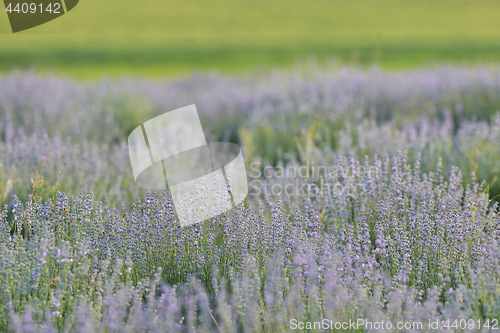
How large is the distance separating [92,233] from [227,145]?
3.35 m

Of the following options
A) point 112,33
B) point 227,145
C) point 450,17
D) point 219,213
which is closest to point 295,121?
point 227,145

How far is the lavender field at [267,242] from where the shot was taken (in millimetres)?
2059

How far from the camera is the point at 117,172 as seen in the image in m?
4.40

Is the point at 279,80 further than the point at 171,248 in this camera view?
Yes

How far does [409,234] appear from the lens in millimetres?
2744

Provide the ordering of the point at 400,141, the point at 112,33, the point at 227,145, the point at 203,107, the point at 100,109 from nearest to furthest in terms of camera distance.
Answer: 1. the point at 400,141
2. the point at 227,145
3. the point at 100,109
4. the point at 203,107
5. the point at 112,33

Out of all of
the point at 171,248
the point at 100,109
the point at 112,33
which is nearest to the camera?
the point at 171,248

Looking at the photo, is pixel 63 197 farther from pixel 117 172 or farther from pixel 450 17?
pixel 450 17

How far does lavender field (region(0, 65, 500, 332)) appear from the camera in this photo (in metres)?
2.06

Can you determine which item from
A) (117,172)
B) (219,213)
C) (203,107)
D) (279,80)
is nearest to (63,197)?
(219,213)

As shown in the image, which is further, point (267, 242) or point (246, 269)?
point (267, 242)

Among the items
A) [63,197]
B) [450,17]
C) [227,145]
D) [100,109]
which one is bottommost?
[450,17]

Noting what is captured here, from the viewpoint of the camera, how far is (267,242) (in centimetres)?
261

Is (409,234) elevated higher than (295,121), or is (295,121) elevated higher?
(409,234)
